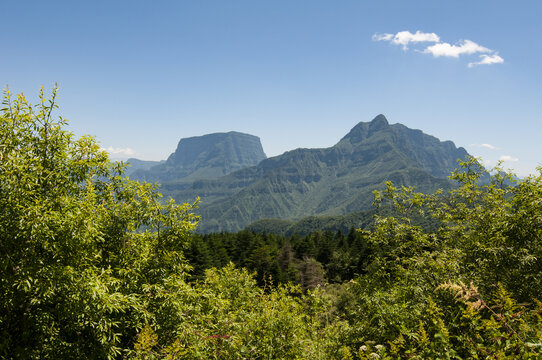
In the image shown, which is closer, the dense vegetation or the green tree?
the dense vegetation

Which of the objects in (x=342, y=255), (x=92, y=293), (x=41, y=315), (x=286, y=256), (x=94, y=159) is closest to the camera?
(x=92, y=293)

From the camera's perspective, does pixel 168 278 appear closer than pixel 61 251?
No

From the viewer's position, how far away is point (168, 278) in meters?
10.7

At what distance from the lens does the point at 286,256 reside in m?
67.6

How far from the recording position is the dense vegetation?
20.9 feet

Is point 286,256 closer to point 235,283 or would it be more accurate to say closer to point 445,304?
point 235,283

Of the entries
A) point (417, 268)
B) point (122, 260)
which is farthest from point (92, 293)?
point (417, 268)

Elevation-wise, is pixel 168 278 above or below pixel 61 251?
below

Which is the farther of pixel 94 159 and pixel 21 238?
pixel 94 159

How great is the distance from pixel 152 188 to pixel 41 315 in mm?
5594

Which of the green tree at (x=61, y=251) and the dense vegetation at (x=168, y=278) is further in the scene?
the green tree at (x=61, y=251)

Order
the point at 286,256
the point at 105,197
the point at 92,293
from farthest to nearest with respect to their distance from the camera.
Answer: the point at 286,256, the point at 105,197, the point at 92,293

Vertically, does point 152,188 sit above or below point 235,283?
above

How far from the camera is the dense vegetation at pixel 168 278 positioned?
637cm
